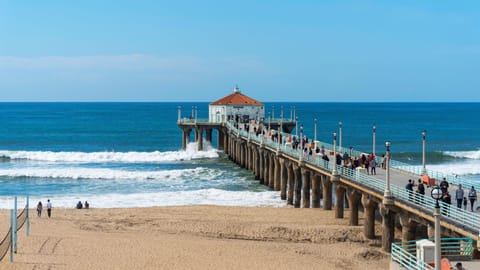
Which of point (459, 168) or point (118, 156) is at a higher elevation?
point (118, 156)

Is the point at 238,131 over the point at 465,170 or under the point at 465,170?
over

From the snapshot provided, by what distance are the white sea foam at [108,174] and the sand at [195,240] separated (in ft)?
44.6

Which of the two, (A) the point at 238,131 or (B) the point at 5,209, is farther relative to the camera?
(A) the point at 238,131

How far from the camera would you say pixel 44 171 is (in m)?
45.0

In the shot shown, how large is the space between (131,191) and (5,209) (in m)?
8.15

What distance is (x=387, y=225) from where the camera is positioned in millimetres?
20031

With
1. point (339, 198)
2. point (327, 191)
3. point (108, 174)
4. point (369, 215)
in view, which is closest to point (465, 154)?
point (108, 174)

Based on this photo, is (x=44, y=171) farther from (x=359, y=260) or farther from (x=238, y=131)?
(x=359, y=260)

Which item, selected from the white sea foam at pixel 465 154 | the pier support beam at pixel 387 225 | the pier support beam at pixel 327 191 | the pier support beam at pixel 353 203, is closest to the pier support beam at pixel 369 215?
the pier support beam at pixel 353 203

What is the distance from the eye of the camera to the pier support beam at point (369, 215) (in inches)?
858

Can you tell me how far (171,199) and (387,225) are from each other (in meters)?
15.0

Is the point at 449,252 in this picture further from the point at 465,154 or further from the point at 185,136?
the point at 465,154

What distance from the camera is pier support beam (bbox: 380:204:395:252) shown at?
1969 centimetres

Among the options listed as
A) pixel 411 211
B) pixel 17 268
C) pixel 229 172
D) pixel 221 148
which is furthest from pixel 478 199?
pixel 221 148
